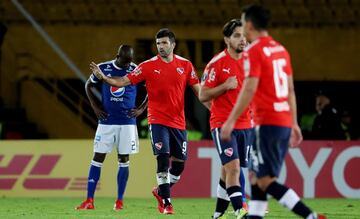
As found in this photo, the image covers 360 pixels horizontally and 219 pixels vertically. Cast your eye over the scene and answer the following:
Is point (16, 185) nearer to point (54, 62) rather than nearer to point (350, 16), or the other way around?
point (54, 62)

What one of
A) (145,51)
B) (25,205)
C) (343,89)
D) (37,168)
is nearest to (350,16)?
(343,89)

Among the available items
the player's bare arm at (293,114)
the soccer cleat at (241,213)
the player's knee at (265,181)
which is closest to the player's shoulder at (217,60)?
the soccer cleat at (241,213)

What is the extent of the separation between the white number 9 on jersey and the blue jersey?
4873 millimetres

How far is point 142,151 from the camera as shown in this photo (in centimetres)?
1697

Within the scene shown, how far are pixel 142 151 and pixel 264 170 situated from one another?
8.28 m

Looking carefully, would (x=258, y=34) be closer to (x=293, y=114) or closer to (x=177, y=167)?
(x=293, y=114)

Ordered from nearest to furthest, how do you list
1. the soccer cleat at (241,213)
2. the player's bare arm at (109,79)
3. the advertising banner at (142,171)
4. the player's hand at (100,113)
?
1. the soccer cleat at (241,213)
2. the player's bare arm at (109,79)
3. the player's hand at (100,113)
4. the advertising banner at (142,171)

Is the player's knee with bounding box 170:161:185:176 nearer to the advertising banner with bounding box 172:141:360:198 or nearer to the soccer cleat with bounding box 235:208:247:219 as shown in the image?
the soccer cleat with bounding box 235:208:247:219

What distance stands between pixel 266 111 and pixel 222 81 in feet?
6.49

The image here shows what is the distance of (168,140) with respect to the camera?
12.6 meters

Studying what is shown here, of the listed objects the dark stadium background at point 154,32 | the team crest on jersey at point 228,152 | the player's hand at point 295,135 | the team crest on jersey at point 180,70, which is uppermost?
the dark stadium background at point 154,32

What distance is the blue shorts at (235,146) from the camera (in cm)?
1065

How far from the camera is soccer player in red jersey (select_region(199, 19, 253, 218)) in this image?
1058cm

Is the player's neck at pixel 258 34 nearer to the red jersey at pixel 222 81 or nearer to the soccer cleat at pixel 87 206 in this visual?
the red jersey at pixel 222 81
